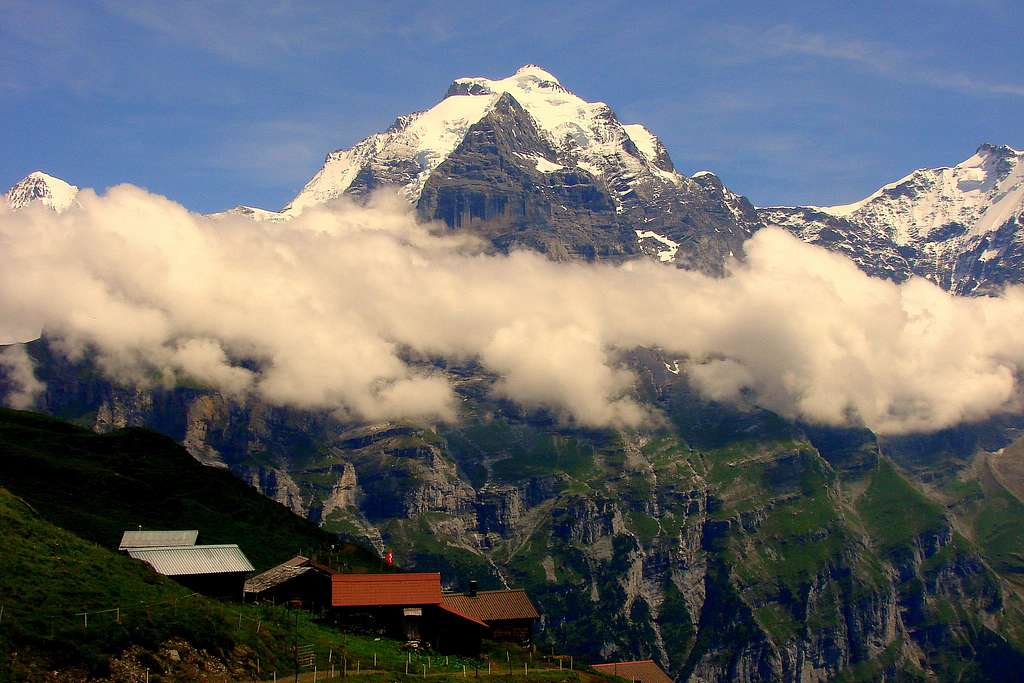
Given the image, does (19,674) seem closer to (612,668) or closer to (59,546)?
(59,546)

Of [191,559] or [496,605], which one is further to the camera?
[496,605]

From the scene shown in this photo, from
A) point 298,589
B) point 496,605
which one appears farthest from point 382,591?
point 496,605

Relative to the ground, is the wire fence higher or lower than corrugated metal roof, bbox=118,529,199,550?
lower

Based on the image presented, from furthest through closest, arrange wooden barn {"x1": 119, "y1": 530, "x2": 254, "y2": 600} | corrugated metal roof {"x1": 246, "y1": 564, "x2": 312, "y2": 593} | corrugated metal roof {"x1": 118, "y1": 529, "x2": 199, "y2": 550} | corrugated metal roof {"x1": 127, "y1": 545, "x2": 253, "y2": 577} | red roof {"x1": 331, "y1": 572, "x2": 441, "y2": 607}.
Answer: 1. corrugated metal roof {"x1": 118, "y1": 529, "x2": 199, "y2": 550}
2. corrugated metal roof {"x1": 246, "y1": 564, "x2": 312, "y2": 593}
3. red roof {"x1": 331, "y1": 572, "x2": 441, "y2": 607}
4. corrugated metal roof {"x1": 127, "y1": 545, "x2": 253, "y2": 577}
5. wooden barn {"x1": 119, "y1": 530, "x2": 254, "y2": 600}

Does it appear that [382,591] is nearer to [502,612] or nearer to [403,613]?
[403,613]

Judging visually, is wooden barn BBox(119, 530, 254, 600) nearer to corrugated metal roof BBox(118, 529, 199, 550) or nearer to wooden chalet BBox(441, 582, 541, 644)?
corrugated metal roof BBox(118, 529, 199, 550)

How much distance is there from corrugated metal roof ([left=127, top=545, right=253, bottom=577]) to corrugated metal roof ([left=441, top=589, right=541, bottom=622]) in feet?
136

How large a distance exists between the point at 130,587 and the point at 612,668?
8872cm

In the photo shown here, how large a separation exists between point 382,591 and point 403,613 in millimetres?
3533

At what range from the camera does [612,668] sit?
166250 millimetres

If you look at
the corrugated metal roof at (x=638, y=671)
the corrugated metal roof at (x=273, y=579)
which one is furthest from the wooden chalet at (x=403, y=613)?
the corrugated metal roof at (x=638, y=671)

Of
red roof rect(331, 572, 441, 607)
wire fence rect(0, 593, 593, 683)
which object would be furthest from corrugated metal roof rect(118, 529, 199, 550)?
red roof rect(331, 572, 441, 607)

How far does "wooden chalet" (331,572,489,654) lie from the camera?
12088 centimetres

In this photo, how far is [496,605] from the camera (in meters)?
164
